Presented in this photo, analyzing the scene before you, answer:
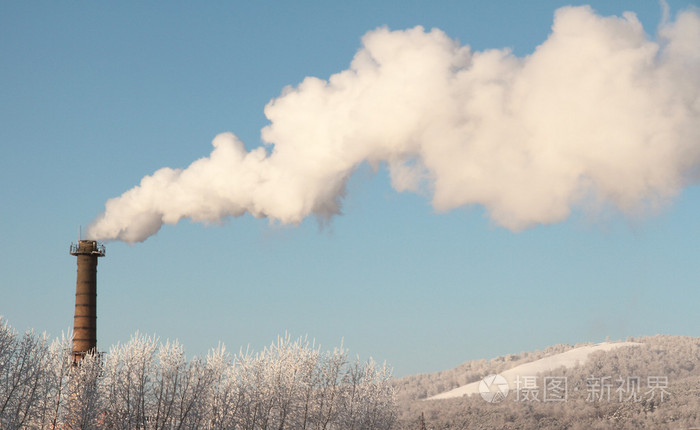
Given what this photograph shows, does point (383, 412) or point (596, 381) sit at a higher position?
point (596, 381)

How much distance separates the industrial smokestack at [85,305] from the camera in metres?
50.3

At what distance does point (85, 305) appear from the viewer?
168 feet

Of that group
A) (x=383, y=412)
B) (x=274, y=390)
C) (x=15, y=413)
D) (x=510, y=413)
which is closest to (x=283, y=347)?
(x=274, y=390)

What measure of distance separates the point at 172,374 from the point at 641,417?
349ft

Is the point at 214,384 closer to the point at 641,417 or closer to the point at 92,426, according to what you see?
the point at 92,426

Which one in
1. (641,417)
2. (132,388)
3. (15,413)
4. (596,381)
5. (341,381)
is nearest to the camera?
(15,413)

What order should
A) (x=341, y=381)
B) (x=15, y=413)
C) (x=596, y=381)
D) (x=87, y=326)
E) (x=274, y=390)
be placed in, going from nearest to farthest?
(x=15, y=413), (x=87, y=326), (x=274, y=390), (x=341, y=381), (x=596, y=381)

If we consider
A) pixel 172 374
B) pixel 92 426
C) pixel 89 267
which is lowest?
pixel 92 426

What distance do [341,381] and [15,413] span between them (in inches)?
1039

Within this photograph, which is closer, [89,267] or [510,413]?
[89,267]

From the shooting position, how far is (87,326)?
50.8 m

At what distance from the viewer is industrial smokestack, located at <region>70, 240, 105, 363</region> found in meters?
50.3

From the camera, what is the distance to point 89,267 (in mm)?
52844

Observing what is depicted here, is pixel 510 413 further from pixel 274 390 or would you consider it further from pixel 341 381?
pixel 274 390
